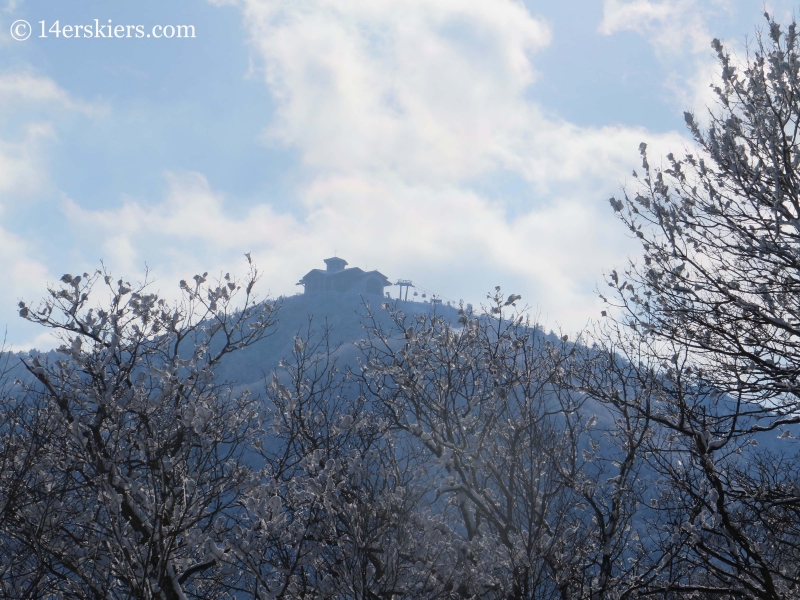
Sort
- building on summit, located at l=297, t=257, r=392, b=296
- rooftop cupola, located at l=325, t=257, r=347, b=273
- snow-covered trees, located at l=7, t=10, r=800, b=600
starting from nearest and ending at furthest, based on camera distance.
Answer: snow-covered trees, located at l=7, t=10, r=800, b=600
building on summit, located at l=297, t=257, r=392, b=296
rooftop cupola, located at l=325, t=257, r=347, b=273

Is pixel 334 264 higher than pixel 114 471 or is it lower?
higher

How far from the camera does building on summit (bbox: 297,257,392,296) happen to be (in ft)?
456

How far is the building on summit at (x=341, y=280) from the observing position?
456 ft

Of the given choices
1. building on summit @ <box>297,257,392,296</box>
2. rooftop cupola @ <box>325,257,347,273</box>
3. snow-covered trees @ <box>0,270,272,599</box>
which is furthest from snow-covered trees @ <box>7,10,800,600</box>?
rooftop cupola @ <box>325,257,347,273</box>

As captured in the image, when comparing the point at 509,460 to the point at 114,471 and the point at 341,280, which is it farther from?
the point at 341,280

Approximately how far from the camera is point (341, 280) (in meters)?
141

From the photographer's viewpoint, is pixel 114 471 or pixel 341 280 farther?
pixel 341 280

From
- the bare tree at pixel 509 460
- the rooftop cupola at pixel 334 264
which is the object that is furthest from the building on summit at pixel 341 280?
the bare tree at pixel 509 460

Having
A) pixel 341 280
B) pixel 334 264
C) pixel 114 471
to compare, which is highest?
pixel 334 264

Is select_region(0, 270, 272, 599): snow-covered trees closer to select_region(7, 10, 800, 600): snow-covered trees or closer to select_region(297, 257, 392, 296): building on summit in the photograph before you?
select_region(7, 10, 800, 600): snow-covered trees

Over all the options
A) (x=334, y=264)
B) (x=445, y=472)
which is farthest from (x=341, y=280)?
(x=445, y=472)

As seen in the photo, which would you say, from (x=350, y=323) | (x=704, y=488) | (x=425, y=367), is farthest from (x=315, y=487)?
(x=350, y=323)

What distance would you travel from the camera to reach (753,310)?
7582mm

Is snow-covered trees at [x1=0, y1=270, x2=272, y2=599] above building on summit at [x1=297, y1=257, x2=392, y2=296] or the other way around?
the other way around
